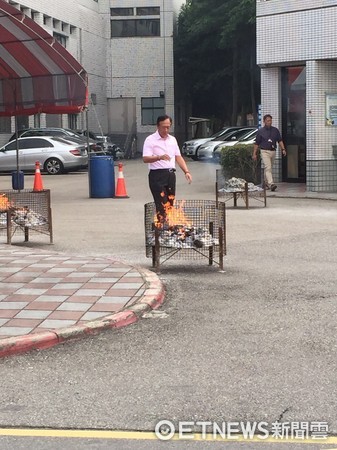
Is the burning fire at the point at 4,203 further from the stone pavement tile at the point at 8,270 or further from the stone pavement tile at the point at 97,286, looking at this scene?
the stone pavement tile at the point at 97,286

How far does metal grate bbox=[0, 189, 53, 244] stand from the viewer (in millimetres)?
10977

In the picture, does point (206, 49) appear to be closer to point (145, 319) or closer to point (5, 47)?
point (5, 47)

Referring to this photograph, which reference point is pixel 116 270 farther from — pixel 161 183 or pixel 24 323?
pixel 24 323

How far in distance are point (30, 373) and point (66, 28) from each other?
38.8 meters

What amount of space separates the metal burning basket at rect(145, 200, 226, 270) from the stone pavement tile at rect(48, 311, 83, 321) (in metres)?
2.34

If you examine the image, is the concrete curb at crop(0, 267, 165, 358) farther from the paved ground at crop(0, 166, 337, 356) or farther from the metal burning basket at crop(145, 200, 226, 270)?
the metal burning basket at crop(145, 200, 226, 270)

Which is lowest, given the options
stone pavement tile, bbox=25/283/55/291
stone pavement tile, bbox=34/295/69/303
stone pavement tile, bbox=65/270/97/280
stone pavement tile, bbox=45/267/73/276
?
stone pavement tile, bbox=34/295/69/303

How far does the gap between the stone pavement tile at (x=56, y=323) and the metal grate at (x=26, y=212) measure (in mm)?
4642

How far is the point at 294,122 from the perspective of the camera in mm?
19500

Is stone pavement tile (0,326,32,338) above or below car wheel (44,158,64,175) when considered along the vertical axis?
below

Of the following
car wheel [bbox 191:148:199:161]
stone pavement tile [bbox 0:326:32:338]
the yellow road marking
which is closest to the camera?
the yellow road marking

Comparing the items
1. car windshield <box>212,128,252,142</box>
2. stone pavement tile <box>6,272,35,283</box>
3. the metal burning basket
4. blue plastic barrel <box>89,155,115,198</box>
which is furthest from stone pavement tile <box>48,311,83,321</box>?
car windshield <box>212,128,252,142</box>

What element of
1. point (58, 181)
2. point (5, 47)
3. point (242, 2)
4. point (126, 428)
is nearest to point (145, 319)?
point (126, 428)

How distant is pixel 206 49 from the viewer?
4656 cm
